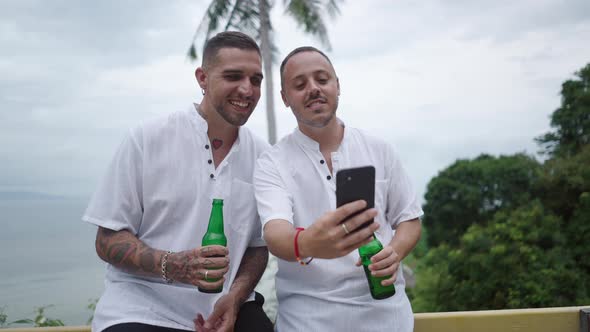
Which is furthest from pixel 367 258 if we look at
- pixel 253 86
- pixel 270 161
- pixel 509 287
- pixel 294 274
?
pixel 509 287

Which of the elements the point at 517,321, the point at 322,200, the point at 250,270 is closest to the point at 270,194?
the point at 322,200

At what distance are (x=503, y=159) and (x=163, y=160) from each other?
1888 centimetres

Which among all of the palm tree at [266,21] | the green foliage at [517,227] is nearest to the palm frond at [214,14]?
the palm tree at [266,21]

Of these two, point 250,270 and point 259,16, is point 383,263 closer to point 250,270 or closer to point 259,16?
point 250,270

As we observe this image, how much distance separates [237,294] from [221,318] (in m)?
0.15

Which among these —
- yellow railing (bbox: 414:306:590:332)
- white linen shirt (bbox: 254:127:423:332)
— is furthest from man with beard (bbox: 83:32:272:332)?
yellow railing (bbox: 414:306:590:332)

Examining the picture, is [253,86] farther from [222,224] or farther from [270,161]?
[222,224]

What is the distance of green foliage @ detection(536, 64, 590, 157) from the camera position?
16.7 metres

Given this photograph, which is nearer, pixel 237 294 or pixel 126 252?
pixel 126 252

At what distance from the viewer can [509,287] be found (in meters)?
11.5

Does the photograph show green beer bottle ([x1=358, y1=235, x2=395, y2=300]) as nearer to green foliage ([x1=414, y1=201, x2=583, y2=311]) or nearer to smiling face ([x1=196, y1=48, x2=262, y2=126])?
smiling face ([x1=196, y1=48, x2=262, y2=126])

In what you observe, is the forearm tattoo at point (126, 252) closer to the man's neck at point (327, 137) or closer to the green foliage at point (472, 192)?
the man's neck at point (327, 137)

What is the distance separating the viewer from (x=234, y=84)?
274cm

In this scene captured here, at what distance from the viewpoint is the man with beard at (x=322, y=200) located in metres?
2.37
